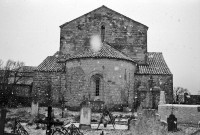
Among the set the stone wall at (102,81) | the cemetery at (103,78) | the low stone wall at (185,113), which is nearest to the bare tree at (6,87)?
the cemetery at (103,78)

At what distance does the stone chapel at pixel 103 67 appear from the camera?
2205 cm

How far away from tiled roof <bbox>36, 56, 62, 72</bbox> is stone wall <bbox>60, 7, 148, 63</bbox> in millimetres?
2098

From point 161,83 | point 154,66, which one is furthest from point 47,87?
point 161,83

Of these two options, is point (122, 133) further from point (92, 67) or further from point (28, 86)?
point (28, 86)

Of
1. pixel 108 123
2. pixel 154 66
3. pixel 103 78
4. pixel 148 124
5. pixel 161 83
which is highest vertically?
pixel 154 66

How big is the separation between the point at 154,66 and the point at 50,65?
10651mm

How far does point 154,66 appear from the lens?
2592 cm

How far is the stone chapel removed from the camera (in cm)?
2205

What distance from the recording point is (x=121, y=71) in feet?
73.5

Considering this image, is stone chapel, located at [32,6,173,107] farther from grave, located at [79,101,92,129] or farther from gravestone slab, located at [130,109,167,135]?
gravestone slab, located at [130,109,167,135]

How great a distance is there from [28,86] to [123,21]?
23.6 metres

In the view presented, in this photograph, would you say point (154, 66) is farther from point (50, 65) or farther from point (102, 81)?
point (50, 65)

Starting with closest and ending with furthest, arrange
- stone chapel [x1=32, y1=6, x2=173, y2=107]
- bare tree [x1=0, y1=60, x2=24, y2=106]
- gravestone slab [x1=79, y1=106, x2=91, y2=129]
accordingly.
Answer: gravestone slab [x1=79, y1=106, x2=91, y2=129], stone chapel [x1=32, y1=6, x2=173, y2=107], bare tree [x1=0, y1=60, x2=24, y2=106]

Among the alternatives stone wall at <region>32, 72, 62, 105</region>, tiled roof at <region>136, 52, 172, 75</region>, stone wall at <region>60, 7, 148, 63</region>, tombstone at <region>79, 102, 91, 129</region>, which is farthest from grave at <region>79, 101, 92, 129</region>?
stone wall at <region>60, 7, 148, 63</region>
